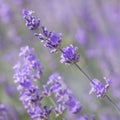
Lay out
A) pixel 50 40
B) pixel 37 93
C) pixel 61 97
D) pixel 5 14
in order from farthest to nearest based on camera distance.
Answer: pixel 5 14
pixel 61 97
pixel 37 93
pixel 50 40

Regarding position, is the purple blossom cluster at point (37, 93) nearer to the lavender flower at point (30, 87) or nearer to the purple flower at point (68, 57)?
the lavender flower at point (30, 87)

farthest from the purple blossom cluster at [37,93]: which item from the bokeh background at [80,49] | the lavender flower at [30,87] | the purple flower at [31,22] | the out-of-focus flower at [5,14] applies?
the out-of-focus flower at [5,14]

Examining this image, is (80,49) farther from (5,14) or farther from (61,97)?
(61,97)

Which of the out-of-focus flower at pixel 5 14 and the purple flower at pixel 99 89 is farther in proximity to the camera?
the out-of-focus flower at pixel 5 14

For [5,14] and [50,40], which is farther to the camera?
[5,14]

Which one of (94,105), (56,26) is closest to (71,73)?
(56,26)

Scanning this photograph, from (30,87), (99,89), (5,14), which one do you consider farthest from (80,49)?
(99,89)

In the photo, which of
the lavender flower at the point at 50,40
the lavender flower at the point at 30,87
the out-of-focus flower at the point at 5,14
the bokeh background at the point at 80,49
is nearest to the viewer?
the lavender flower at the point at 50,40

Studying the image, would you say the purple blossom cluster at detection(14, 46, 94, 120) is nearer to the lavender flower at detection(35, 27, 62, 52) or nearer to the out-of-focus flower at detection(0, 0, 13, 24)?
the lavender flower at detection(35, 27, 62, 52)

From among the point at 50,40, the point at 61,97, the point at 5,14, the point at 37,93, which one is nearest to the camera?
the point at 50,40

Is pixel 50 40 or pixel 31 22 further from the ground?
pixel 31 22

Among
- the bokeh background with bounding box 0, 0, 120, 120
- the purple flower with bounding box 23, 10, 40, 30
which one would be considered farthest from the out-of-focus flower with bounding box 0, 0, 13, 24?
the purple flower with bounding box 23, 10, 40, 30
